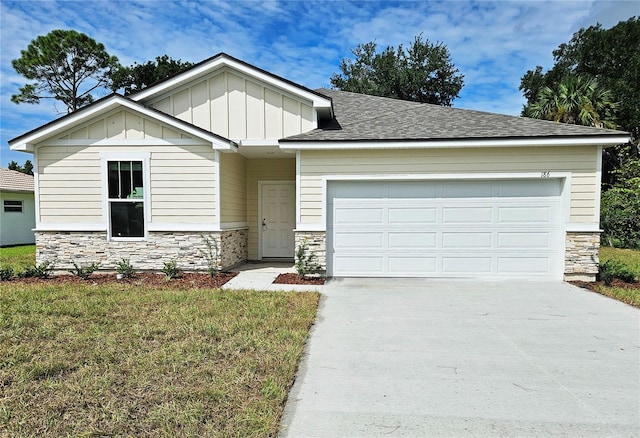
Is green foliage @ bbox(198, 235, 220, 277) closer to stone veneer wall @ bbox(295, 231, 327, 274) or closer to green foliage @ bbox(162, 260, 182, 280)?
green foliage @ bbox(162, 260, 182, 280)

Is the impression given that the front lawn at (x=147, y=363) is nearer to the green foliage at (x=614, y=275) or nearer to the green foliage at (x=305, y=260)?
the green foliage at (x=305, y=260)

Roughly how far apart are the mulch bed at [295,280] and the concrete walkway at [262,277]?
17 cm

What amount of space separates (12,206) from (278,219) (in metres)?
13.5

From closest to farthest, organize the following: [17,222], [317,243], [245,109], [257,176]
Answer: [317,243]
[245,109]
[257,176]
[17,222]

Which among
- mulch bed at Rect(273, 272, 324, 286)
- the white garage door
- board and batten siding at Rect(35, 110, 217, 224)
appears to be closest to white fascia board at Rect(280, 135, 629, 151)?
the white garage door

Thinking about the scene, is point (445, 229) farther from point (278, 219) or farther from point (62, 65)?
point (62, 65)

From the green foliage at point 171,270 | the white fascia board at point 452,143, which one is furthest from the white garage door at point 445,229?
the green foliage at point 171,270

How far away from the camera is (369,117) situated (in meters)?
9.34

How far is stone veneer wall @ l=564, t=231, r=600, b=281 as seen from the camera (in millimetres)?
7316

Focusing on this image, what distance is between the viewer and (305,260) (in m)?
7.72

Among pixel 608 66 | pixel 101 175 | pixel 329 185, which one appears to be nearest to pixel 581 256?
pixel 329 185

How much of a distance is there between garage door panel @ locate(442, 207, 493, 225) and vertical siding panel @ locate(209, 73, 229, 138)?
18.5ft

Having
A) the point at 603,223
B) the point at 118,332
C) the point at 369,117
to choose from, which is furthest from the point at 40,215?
the point at 603,223

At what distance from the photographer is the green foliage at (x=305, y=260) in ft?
25.2
